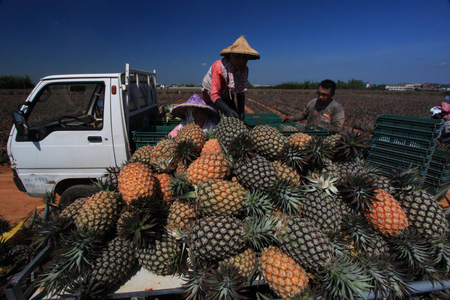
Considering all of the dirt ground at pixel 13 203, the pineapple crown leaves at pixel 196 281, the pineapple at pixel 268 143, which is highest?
the pineapple at pixel 268 143

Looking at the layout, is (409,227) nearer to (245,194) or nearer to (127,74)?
(245,194)

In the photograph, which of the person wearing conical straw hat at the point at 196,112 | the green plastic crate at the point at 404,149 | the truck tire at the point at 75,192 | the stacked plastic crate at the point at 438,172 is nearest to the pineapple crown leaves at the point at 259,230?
the person wearing conical straw hat at the point at 196,112

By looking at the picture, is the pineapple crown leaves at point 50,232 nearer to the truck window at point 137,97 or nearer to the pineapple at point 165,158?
the pineapple at point 165,158

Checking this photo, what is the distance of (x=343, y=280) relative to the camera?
1715mm

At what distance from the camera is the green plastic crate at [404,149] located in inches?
153

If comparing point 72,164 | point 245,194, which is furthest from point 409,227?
point 72,164

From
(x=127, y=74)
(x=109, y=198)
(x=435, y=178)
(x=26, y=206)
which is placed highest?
(x=127, y=74)

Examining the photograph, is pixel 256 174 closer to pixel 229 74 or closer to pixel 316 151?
pixel 316 151

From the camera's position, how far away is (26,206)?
17.8 feet

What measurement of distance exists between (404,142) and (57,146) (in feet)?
23.7

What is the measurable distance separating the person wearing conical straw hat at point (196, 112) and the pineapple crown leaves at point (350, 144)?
218 cm

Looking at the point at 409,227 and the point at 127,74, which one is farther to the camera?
the point at 127,74

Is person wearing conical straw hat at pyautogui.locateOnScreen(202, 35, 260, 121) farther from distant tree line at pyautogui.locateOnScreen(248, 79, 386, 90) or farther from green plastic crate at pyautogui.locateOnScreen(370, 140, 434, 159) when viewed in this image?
distant tree line at pyautogui.locateOnScreen(248, 79, 386, 90)

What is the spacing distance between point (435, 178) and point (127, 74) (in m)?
6.67
